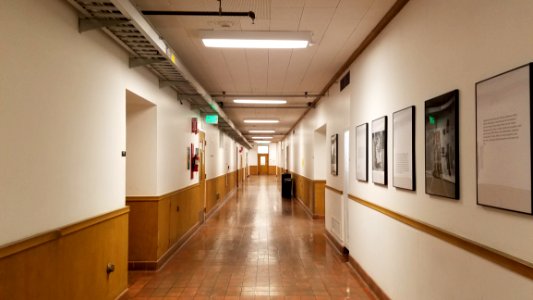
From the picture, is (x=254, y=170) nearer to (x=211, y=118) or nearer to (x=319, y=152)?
(x=319, y=152)

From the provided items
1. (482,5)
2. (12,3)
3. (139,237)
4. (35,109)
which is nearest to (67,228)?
(35,109)

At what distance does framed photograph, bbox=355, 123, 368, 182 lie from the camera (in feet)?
13.6

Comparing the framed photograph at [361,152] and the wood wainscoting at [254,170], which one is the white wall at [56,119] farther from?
the wood wainscoting at [254,170]

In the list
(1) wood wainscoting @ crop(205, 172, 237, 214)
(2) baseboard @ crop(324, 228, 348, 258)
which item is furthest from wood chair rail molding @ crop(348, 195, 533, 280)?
(1) wood wainscoting @ crop(205, 172, 237, 214)

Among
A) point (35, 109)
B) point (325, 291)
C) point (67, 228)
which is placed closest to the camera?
point (35, 109)

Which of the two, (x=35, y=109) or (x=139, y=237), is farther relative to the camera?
(x=139, y=237)

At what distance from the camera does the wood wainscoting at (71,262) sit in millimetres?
1952

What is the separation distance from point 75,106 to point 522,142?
117 inches

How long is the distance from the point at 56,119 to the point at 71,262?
114 centimetres

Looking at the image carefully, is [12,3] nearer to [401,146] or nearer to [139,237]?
[401,146]

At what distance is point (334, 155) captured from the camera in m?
6.14

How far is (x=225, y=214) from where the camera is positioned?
952 centimetres

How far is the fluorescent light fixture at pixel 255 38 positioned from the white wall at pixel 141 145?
1.59 m

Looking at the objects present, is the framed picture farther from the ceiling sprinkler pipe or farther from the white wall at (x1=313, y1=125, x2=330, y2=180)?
the ceiling sprinkler pipe
